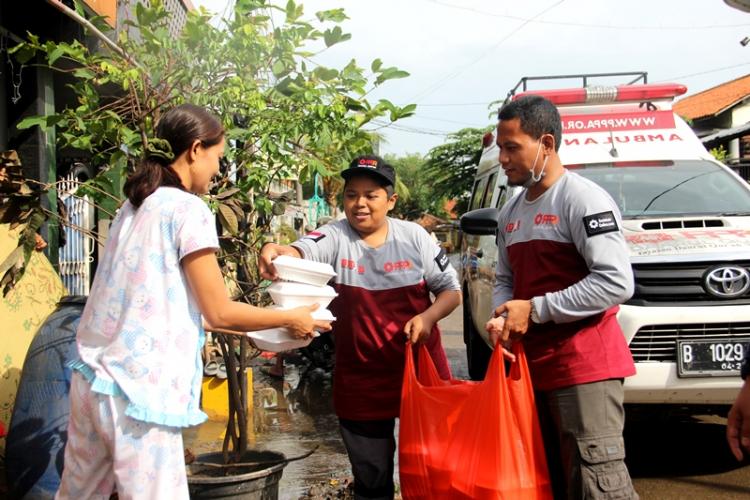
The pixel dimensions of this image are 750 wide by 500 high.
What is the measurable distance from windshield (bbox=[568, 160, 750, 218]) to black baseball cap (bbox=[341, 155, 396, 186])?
2.31 meters

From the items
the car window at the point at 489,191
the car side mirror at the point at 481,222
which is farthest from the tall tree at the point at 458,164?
the car side mirror at the point at 481,222

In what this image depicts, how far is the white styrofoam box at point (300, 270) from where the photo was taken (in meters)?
2.81

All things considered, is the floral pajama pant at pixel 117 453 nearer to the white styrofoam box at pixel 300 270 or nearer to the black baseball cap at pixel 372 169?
the white styrofoam box at pixel 300 270

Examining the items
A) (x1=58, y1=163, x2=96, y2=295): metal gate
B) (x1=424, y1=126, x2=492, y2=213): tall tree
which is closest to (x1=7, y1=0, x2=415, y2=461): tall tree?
(x1=58, y1=163, x2=96, y2=295): metal gate

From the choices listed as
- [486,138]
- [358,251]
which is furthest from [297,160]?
[486,138]

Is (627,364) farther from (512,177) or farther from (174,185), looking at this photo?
(174,185)

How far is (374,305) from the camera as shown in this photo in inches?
131

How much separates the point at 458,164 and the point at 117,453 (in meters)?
29.3

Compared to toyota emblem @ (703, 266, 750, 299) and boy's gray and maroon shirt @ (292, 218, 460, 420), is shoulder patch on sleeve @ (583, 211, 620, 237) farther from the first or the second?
toyota emblem @ (703, 266, 750, 299)

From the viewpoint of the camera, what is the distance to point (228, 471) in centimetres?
359

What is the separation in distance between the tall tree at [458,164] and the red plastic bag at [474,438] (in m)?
26.9

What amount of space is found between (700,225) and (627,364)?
230cm

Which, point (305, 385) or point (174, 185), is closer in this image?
point (174, 185)

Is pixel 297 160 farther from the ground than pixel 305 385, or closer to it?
farther from the ground
